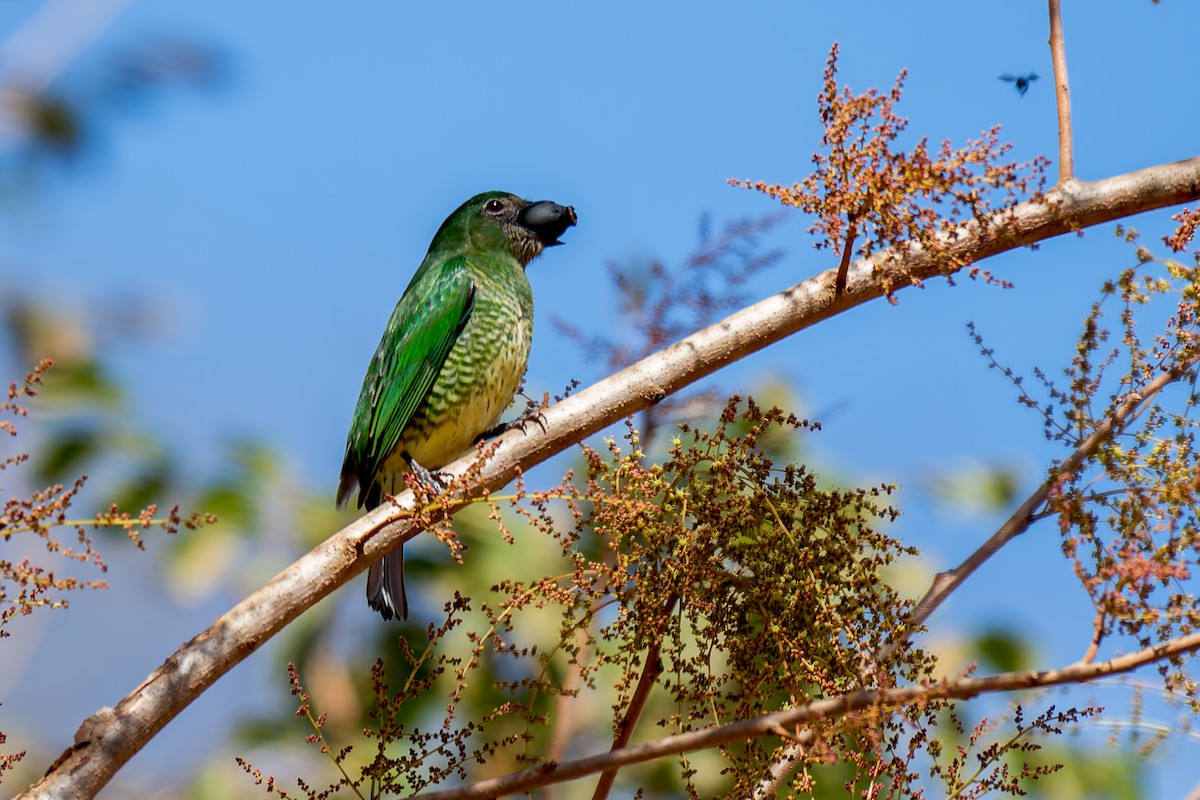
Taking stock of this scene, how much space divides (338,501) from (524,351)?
0.74 metres

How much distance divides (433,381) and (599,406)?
1490mm

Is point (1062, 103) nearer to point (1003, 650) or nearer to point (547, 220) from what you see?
point (547, 220)

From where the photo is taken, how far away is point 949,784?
5.94ft

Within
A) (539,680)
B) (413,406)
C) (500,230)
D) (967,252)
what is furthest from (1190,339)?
(500,230)

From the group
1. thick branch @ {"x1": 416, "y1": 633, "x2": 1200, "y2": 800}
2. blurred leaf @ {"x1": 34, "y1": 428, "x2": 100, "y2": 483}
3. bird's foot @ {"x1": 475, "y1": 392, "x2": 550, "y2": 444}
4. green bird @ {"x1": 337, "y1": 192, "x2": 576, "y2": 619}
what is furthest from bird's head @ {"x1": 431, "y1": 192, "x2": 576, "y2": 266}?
thick branch @ {"x1": 416, "y1": 633, "x2": 1200, "y2": 800}

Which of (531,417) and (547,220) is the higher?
(547,220)

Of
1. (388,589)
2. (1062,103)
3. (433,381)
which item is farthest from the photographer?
(433,381)

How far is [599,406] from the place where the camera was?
2.49 m

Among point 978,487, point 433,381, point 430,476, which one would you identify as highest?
point 978,487

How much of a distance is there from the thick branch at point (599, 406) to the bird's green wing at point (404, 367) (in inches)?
51.1

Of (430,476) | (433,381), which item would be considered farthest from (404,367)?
(430,476)

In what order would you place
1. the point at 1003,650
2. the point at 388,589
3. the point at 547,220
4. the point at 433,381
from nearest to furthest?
the point at 388,589 → the point at 433,381 → the point at 547,220 → the point at 1003,650

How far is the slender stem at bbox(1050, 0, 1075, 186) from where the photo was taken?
2385 mm

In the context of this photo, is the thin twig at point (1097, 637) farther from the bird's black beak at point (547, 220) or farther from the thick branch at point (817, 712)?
the bird's black beak at point (547, 220)
